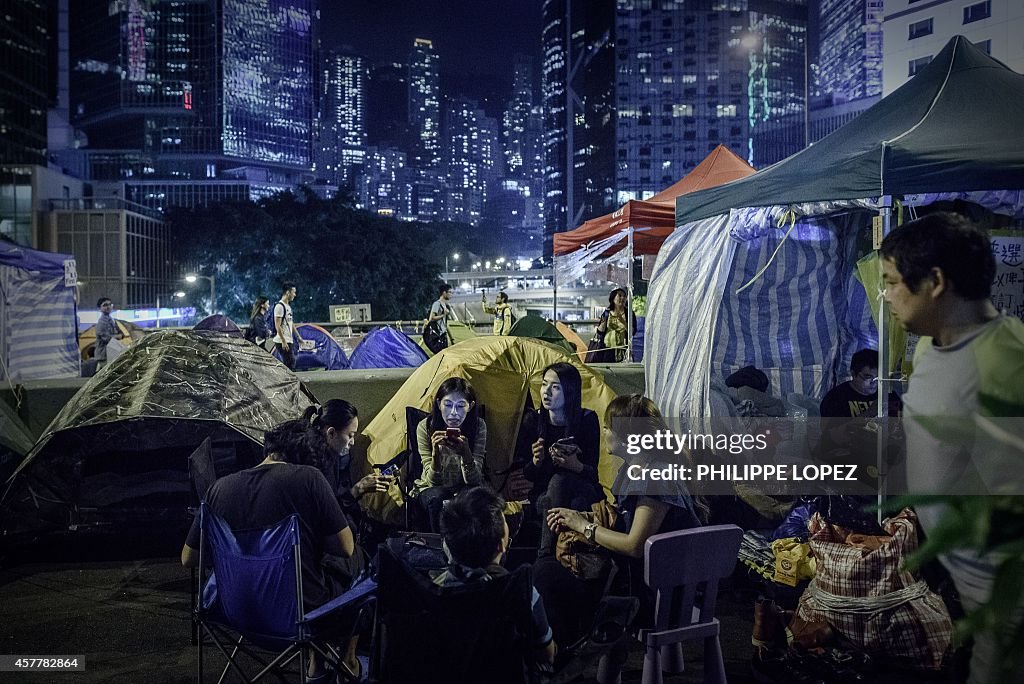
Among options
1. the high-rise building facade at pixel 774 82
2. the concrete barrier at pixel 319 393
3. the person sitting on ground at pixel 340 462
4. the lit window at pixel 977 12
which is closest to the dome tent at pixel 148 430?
the concrete barrier at pixel 319 393

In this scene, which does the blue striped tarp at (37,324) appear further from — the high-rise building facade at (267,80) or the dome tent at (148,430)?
the high-rise building facade at (267,80)

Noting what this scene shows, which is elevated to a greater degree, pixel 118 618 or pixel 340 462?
pixel 340 462

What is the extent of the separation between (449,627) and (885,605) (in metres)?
2.19

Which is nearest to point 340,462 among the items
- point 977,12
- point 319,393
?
point 319,393

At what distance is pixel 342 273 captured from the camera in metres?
43.4

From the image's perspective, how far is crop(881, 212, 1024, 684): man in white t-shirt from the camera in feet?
5.82

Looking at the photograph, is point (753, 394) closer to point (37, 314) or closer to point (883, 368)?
point (883, 368)

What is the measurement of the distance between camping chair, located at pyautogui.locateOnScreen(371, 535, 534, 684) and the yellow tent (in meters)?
3.24

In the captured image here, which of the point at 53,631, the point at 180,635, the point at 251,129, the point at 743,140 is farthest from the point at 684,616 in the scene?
the point at 251,129

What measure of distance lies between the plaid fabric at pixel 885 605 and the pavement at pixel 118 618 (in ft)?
1.93

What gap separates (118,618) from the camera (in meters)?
4.67

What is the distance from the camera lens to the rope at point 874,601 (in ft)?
11.9

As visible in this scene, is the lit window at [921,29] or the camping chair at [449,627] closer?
the camping chair at [449,627]

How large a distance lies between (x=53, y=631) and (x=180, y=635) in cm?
75
